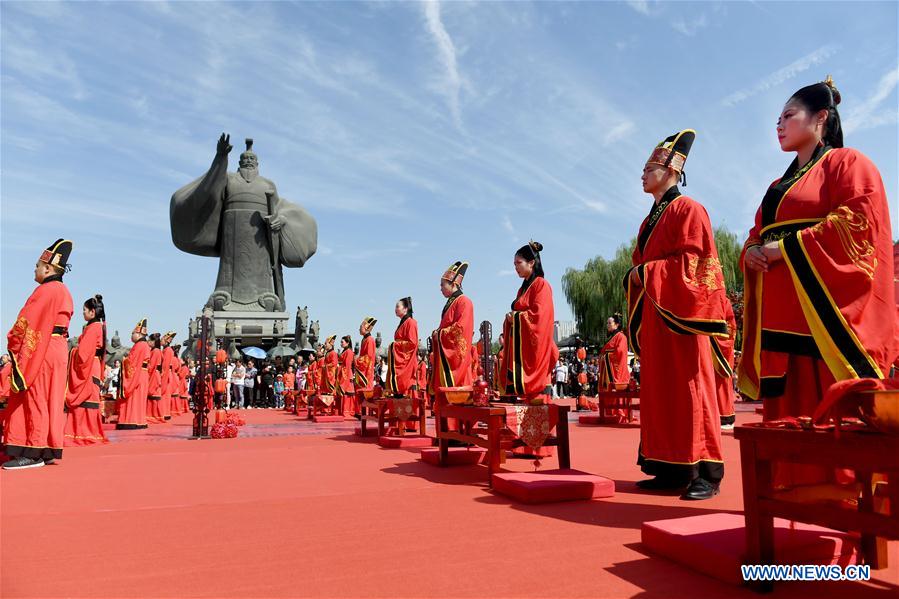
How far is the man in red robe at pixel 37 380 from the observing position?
254 inches

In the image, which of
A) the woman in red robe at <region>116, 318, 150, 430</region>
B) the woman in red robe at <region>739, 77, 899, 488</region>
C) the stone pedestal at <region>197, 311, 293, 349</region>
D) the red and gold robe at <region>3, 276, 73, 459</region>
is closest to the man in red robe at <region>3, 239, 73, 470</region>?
the red and gold robe at <region>3, 276, 73, 459</region>

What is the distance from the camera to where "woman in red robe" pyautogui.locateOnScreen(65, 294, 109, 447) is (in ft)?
28.0

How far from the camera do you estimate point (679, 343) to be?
413 centimetres

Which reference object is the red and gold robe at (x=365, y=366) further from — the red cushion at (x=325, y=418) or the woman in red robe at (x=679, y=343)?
the woman in red robe at (x=679, y=343)

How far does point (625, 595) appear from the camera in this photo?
7.22ft

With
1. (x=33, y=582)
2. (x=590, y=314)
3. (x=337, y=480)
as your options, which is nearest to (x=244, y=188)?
(x=590, y=314)

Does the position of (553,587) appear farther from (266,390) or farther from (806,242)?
(266,390)

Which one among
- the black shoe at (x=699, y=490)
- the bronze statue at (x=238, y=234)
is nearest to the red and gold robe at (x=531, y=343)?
the black shoe at (x=699, y=490)

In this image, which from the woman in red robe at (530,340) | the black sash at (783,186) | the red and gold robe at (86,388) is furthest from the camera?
the red and gold robe at (86,388)

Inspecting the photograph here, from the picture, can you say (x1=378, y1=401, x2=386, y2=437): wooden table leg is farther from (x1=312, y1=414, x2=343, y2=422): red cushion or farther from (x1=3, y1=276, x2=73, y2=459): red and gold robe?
(x1=312, y1=414, x2=343, y2=422): red cushion

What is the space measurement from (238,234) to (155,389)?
559 inches

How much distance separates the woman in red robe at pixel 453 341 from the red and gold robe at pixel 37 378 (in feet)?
14.2

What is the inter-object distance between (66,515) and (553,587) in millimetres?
3351

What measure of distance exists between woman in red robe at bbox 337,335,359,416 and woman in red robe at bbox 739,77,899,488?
1276 cm
